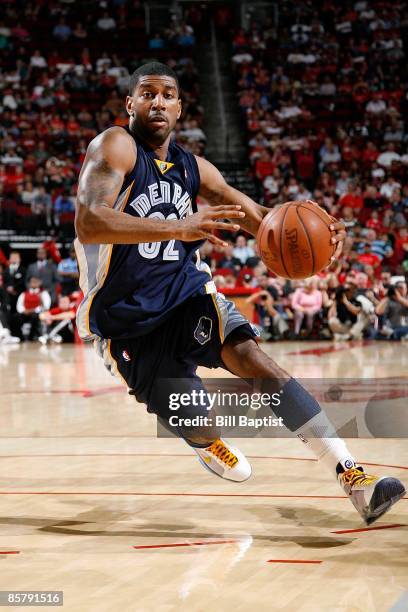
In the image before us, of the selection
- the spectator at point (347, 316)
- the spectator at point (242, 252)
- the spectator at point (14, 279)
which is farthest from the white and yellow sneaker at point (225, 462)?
the spectator at point (242, 252)

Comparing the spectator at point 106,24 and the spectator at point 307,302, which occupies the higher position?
the spectator at point 106,24

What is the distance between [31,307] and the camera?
17.1 metres

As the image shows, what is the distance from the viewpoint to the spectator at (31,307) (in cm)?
1697

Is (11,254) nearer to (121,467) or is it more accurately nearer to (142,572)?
(121,467)

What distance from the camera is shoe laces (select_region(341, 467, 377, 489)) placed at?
13.5 ft

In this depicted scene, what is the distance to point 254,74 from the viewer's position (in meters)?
24.0

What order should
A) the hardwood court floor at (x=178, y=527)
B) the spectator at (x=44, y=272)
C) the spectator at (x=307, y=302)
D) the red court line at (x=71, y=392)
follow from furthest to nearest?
the spectator at (x=44, y=272), the spectator at (x=307, y=302), the red court line at (x=71, y=392), the hardwood court floor at (x=178, y=527)

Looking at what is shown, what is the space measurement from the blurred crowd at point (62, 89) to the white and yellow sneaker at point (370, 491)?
49.2 feet

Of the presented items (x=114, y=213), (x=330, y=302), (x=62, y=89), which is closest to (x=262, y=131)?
(x=62, y=89)

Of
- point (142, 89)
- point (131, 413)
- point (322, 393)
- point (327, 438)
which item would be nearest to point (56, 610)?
point (327, 438)

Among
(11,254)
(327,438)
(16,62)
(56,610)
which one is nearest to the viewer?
(56,610)

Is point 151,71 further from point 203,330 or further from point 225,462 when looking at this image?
point 225,462

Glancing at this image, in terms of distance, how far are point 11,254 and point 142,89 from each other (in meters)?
13.5

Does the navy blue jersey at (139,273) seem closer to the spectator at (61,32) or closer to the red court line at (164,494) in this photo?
the red court line at (164,494)
